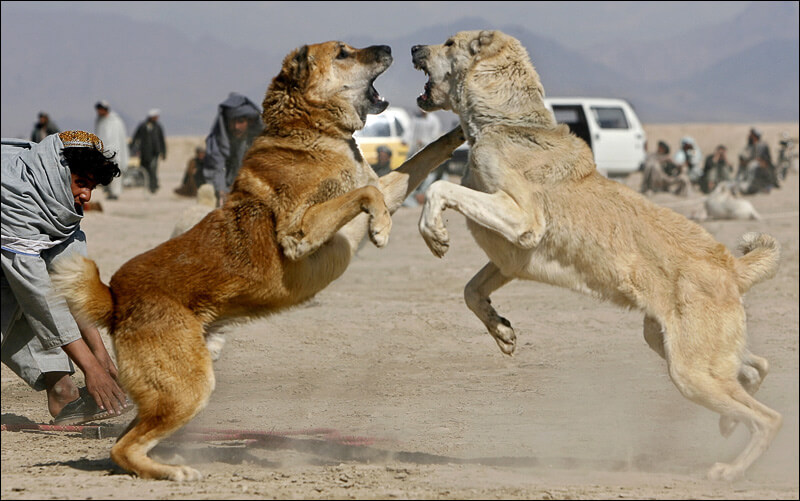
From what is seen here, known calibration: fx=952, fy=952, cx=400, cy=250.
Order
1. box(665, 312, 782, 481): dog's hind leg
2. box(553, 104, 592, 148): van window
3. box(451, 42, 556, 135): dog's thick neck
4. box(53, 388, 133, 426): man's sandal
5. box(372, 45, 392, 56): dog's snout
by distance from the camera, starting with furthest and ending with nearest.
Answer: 1. box(553, 104, 592, 148): van window
2. box(53, 388, 133, 426): man's sandal
3. box(372, 45, 392, 56): dog's snout
4. box(451, 42, 556, 135): dog's thick neck
5. box(665, 312, 782, 481): dog's hind leg

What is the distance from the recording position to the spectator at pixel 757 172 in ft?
77.4

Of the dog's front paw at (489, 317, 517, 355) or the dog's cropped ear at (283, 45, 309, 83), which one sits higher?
the dog's cropped ear at (283, 45, 309, 83)

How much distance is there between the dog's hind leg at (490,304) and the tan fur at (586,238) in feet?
0.08

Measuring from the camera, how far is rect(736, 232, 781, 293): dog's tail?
533cm

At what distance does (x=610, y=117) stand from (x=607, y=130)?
0.75m

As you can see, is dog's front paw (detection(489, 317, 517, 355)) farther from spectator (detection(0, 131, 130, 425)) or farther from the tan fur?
spectator (detection(0, 131, 130, 425))

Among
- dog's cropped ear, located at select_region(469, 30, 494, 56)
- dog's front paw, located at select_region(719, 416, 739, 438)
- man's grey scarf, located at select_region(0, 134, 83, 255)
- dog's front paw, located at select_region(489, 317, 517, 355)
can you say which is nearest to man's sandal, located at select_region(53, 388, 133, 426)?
man's grey scarf, located at select_region(0, 134, 83, 255)

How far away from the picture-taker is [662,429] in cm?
621

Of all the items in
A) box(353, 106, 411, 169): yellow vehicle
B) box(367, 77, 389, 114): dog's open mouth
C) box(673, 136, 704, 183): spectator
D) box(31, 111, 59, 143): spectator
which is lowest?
box(673, 136, 704, 183): spectator

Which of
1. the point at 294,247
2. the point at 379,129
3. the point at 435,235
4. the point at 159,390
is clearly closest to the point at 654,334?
the point at 435,235

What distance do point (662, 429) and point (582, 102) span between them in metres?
20.9

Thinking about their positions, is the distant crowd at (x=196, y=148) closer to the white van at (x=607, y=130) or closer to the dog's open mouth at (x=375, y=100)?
the dog's open mouth at (x=375, y=100)

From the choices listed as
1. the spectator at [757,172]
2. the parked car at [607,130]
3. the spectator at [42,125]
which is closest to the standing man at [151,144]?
the spectator at [42,125]

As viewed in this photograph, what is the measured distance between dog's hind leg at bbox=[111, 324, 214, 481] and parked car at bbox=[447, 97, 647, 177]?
2062 cm
